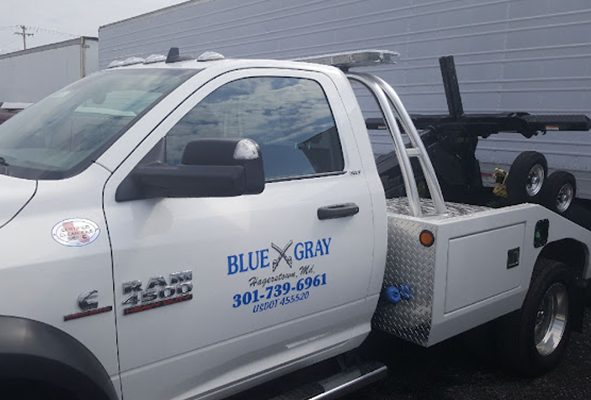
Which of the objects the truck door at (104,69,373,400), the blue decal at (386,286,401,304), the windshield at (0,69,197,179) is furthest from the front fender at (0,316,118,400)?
the blue decal at (386,286,401,304)

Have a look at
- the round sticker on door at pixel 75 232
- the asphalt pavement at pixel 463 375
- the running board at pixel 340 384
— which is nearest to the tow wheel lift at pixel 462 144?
the asphalt pavement at pixel 463 375

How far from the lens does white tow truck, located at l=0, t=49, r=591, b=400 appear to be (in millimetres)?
2152

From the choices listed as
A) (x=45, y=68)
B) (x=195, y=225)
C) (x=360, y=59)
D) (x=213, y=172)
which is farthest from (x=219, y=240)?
(x=45, y=68)

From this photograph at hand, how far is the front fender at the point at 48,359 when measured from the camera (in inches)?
77.4

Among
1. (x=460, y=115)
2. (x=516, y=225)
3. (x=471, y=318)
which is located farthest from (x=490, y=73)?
(x=471, y=318)

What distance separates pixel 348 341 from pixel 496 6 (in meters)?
4.21

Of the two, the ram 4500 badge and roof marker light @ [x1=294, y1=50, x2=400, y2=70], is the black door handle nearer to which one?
the ram 4500 badge

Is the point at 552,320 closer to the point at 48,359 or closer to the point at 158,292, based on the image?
the point at 158,292

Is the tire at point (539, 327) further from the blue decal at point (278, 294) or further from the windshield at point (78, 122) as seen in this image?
the windshield at point (78, 122)

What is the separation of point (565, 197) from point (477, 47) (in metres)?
2.42

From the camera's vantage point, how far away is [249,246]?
8.74ft

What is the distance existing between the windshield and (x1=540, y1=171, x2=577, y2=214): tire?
2.69 metres

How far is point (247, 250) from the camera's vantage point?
2.66m

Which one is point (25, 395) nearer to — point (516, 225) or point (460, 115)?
point (516, 225)
